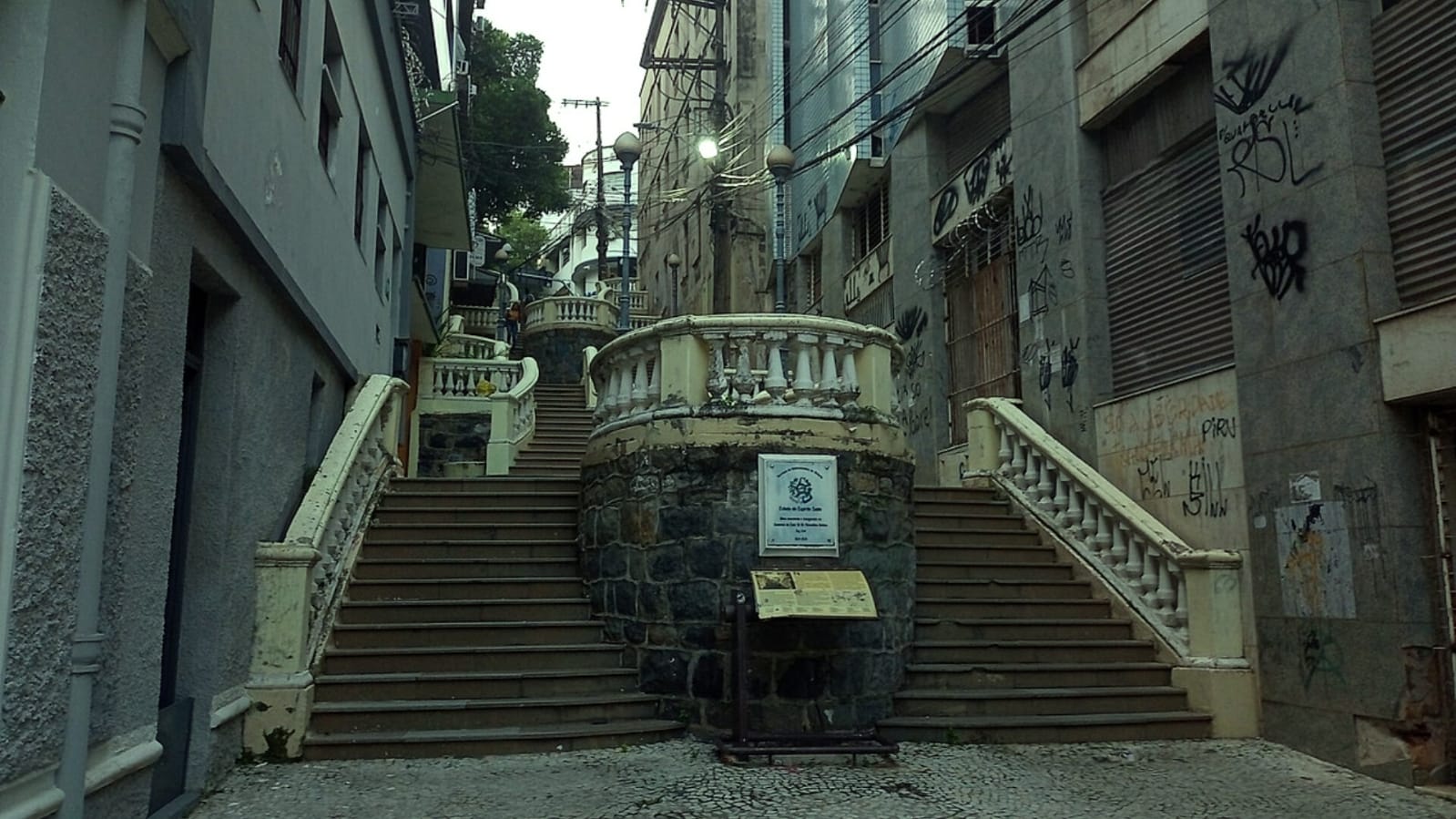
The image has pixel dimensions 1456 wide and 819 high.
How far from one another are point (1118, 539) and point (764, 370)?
3597 millimetres

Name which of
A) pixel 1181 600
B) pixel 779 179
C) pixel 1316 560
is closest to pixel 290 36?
pixel 779 179

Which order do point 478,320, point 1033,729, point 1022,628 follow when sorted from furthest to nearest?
point 478,320 < point 1022,628 < point 1033,729

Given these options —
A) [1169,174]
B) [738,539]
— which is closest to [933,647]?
[738,539]

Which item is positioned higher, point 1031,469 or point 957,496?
point 1031,469

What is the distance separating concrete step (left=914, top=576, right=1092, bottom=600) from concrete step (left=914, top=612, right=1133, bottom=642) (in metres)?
0.37

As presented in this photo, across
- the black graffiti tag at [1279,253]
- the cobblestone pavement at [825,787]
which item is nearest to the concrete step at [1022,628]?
the cobblestone pavement at [825,787]

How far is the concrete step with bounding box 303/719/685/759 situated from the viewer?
6.48 m

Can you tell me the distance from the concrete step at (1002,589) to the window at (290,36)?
21.2 feet

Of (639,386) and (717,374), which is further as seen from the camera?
(639,386)

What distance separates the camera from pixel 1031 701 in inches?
293

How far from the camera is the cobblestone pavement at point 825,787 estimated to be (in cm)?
542

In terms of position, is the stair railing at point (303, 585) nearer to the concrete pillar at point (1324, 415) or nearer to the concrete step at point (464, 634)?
the concrete step at point (464, 634)

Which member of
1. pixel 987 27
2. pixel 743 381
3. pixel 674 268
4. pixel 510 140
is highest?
pixel 510 140

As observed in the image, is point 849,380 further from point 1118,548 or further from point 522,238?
point 522,238
